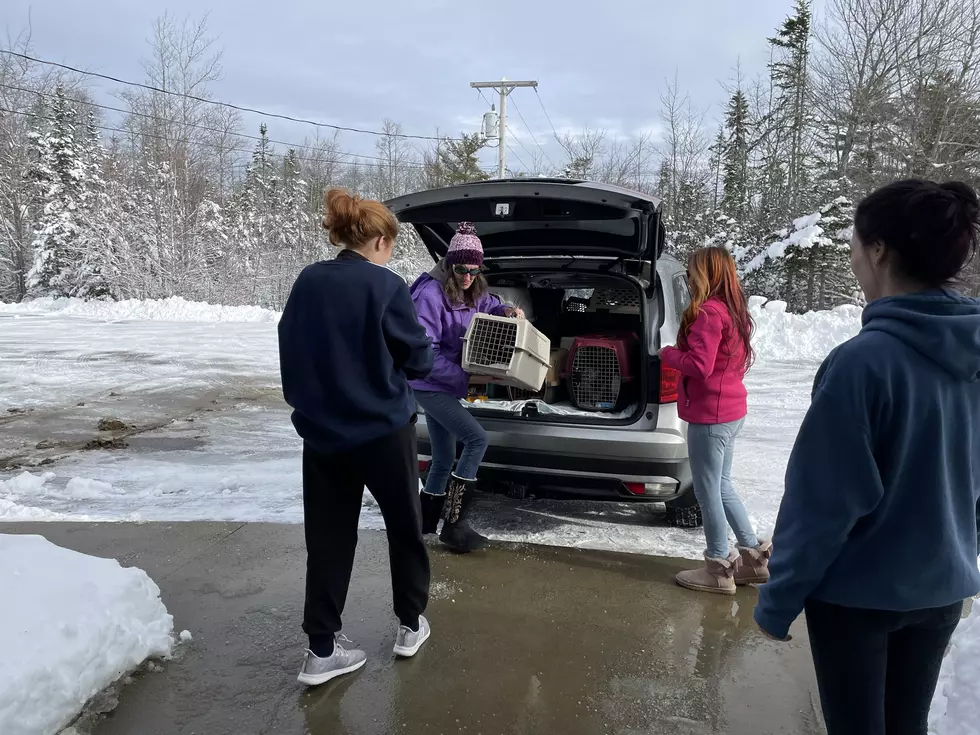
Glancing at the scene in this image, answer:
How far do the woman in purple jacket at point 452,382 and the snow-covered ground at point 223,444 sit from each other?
1.73 ft

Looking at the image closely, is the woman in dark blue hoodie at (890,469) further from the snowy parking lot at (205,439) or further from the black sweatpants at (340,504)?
the snowy parking lot at (205,439)

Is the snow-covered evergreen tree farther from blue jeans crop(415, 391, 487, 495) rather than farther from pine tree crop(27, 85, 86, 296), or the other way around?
pine tree crop(27, 85, 86, 296)

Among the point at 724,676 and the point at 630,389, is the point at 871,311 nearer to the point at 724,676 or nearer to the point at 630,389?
the point at 724,676

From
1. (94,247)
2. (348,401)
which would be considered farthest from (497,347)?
(94,247)

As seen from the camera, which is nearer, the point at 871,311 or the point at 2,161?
the point at 871,311

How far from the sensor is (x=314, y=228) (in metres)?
43.8

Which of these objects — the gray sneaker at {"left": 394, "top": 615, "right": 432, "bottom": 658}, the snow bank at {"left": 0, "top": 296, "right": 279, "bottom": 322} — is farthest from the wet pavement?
the snow bank at {"left": 0, "top": 296, "right": 279, "bottom": 322}

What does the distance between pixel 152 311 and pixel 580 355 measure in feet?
70.0

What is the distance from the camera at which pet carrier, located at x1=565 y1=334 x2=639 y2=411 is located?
15.5 feet

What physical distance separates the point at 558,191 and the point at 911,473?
255cm

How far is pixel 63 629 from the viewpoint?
102 inches

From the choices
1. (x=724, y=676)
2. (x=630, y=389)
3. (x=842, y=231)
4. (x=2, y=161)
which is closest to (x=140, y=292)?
(x=2, y=161)

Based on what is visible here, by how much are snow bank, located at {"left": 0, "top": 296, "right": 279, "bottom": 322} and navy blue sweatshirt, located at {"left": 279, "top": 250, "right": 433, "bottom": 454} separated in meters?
19.2

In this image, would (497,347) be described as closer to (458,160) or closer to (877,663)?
(877,663)
